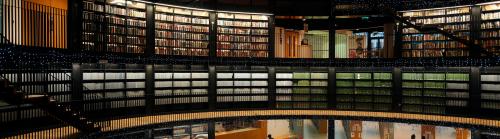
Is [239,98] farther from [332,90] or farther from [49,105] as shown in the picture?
[49,105]

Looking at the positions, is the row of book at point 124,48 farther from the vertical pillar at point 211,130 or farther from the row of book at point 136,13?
the vertical pillar at point 211,130

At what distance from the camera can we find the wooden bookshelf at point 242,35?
11031 mm

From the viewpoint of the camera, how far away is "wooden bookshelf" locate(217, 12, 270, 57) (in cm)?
1103

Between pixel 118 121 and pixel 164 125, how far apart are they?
3.13 ft

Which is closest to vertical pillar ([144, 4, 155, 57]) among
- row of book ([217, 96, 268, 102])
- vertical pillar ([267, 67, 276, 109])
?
row of book ([217, 96, 268, 102])

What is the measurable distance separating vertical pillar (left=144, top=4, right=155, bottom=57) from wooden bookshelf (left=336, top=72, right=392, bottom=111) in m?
5.39

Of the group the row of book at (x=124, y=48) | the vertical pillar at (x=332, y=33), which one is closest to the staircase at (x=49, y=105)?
the row of book at (x=124, y=48)

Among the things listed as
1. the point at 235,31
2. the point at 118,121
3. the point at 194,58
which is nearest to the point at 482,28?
the point at 235,31

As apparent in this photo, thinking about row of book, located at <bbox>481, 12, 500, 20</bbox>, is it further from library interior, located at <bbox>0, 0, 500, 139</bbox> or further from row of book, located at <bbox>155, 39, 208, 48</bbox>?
row of book, located at <bbox>155, 39, 208, 48</bbox>

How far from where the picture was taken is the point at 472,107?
987 cm

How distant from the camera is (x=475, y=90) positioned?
Result: 9.81m

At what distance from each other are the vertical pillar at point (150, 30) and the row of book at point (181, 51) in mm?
300

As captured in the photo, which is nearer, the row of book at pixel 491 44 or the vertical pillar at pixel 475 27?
the row of book at pixel 491 44

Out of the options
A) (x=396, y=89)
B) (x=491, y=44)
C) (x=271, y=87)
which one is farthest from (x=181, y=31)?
(x=491, y=44)
